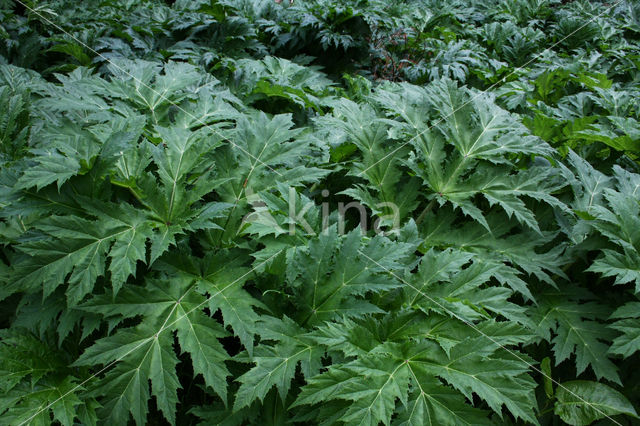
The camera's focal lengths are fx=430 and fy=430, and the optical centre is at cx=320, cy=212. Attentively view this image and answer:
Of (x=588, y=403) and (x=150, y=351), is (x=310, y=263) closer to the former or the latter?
(x=150, y=351)

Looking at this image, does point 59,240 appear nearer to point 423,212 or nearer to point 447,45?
point 423,212

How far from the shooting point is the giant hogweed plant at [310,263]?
1.65 metres

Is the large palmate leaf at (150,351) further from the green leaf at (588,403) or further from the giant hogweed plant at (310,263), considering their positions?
the green leaf at (588,403)

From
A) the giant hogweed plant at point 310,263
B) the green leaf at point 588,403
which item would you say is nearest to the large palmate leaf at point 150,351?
the giant hogweed plant at point 310,263

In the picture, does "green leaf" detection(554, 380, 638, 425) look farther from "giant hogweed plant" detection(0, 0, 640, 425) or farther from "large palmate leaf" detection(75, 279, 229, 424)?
"large palmate leaf" detection(75, 279, 229, 424)

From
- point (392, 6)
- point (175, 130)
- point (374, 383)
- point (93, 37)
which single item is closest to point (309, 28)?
point (392, 6)

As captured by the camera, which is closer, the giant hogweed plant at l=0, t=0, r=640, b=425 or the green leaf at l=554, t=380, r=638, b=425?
the giant hogweed plant at l=0, t=0, r=640, b=425

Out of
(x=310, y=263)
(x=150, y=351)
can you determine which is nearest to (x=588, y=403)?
(x=310, y=263)

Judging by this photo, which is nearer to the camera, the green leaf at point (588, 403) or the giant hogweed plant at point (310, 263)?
the giant hogweed plant at point (310, 263)

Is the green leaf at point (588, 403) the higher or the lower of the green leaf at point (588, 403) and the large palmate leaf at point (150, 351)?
the lower

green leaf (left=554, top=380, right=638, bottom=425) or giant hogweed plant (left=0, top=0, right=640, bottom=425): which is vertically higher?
giant hogweed plant (left=0, top=0, right=640, bottom=425)

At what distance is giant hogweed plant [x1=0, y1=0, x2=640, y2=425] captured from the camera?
1647mm

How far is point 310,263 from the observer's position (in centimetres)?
Answer: 188

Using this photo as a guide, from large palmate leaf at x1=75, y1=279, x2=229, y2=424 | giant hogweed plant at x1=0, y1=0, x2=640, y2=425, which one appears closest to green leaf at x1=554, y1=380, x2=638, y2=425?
giant hogweed plant at x1=0, y1=0, x2=640, y2=425
